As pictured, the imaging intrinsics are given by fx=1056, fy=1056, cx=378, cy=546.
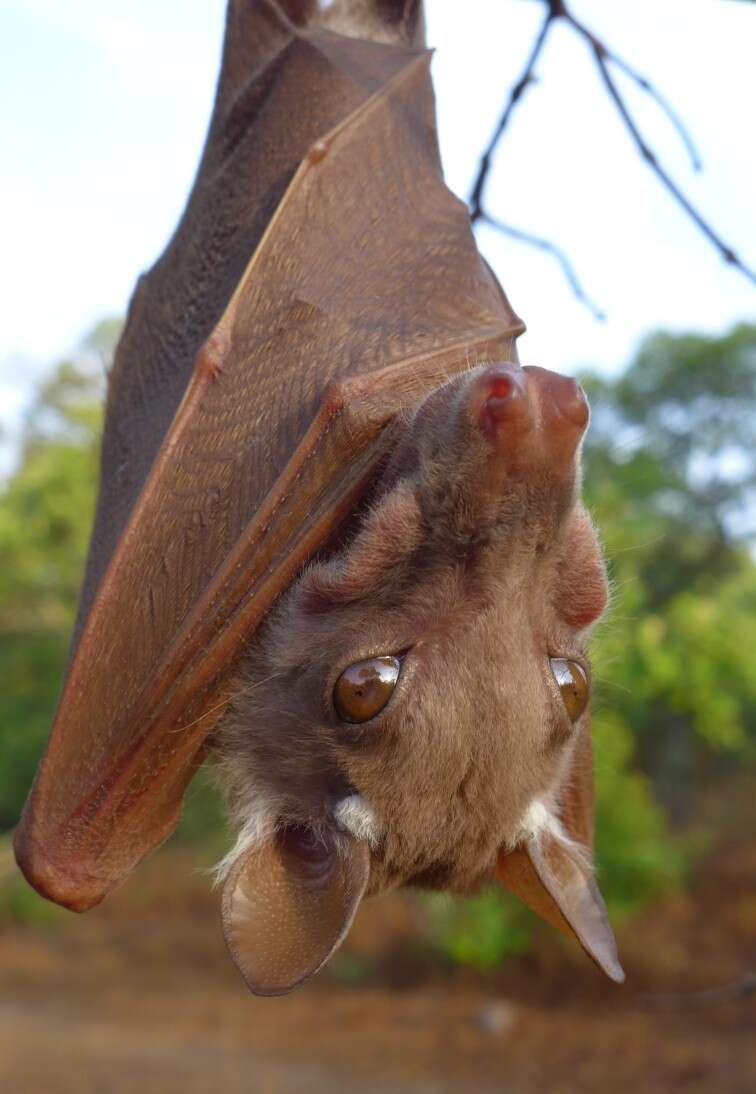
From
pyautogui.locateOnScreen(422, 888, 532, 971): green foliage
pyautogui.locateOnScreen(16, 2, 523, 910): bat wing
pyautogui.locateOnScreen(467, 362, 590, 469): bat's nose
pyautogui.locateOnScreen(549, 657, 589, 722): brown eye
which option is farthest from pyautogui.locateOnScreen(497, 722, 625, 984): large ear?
pyautogui.locateOnScreen(422, 888, 532, 971): green foliage

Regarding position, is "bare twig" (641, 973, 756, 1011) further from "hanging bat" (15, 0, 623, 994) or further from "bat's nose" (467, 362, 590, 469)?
"bat's nose" (467, 362, 590, 469)

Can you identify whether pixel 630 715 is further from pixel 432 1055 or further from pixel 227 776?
pixel 227 776

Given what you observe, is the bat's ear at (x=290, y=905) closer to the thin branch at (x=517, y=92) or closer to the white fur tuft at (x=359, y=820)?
the white fur tuft at (x=359, y=820)

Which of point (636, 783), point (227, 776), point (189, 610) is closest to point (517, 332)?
point (189, 610)

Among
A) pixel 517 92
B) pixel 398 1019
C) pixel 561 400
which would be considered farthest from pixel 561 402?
pixel 398 1019

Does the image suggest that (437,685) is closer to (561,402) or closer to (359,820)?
(359,820)

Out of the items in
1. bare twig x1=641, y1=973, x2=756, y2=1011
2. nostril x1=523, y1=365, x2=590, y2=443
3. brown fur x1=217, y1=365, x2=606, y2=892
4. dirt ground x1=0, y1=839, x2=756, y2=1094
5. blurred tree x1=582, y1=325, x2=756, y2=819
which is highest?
nostril x1=523, y1=365, x2=590, y2=443
